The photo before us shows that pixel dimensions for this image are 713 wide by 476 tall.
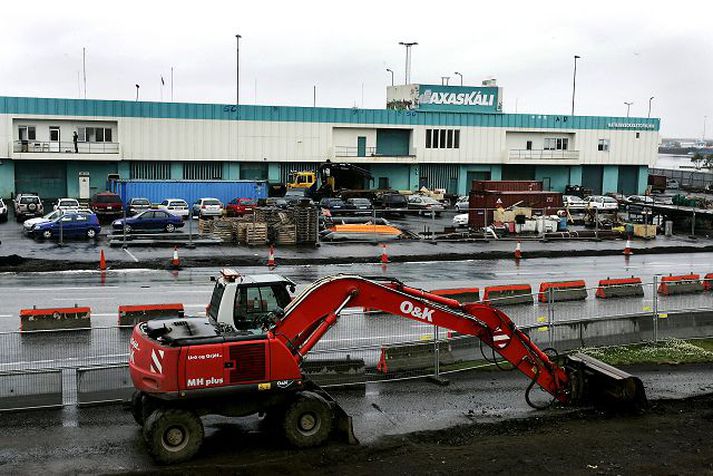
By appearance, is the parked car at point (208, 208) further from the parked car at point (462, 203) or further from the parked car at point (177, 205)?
the parked car at point (462, 203)

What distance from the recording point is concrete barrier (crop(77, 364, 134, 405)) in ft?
51.9

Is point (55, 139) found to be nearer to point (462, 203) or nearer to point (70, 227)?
point (70, 227)

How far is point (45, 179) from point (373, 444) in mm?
53468

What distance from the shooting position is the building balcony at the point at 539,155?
7281 centimetres

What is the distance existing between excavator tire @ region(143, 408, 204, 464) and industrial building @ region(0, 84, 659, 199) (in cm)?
5085

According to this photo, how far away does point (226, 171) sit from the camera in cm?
6475

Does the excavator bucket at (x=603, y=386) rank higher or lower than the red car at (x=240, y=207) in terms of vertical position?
lower

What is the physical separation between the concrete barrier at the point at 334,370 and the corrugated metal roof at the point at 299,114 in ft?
158

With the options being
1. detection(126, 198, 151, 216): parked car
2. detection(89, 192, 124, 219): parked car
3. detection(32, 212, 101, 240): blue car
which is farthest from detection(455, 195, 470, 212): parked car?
detection(32, 212, 101, 240): blue car

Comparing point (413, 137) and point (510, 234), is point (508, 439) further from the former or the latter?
point (413, 137)

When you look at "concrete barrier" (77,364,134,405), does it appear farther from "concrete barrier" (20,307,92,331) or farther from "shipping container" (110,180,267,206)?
"shipping container" (110,180,267,206)

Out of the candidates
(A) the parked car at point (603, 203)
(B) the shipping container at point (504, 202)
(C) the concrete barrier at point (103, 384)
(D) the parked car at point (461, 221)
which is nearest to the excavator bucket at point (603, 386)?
(C) the concrete barrier at point (103, 384)

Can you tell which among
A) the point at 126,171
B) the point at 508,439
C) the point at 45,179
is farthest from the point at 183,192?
the point at 508,439

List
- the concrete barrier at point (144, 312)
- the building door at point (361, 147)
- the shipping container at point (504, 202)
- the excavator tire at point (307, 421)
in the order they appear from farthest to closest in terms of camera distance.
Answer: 1. the building door at point (361, 147)
2. the shipping container at point (504, 202)
3. the concrete barrier at point (144, 312)
4. the excavator tire at point (307, 421)
